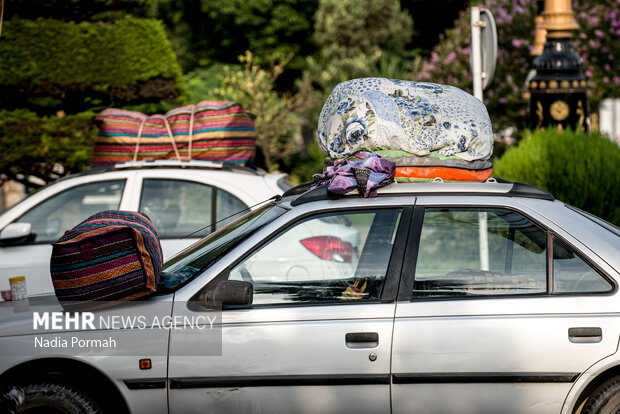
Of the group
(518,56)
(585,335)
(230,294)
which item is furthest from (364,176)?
(518,56)

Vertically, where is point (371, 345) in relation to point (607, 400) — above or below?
above

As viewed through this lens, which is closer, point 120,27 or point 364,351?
point 364,351

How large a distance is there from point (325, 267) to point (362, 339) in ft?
3.90

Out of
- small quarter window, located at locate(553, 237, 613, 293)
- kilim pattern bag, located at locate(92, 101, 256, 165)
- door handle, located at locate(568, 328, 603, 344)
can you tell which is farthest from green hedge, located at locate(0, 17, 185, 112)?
door handle, located at locate(568, 328, 603, 344)

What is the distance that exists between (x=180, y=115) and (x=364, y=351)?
4067 millimetres

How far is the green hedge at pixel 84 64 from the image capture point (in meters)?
11.5

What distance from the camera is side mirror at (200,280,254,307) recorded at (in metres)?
4.14

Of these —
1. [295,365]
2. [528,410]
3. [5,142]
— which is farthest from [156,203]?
[5,142]

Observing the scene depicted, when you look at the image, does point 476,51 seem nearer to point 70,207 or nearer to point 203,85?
point 70,207

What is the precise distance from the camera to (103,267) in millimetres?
4227

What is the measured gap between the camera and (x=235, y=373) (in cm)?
411

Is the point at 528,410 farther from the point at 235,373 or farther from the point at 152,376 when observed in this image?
the point at 152,376

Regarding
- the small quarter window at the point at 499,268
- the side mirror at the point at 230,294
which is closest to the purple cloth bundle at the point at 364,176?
the small quarter window at the point at 499,268

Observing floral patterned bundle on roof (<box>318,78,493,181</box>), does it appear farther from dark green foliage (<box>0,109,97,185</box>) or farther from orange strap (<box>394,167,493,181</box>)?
dark green foliage (<box>0,109,97,185</box>)
